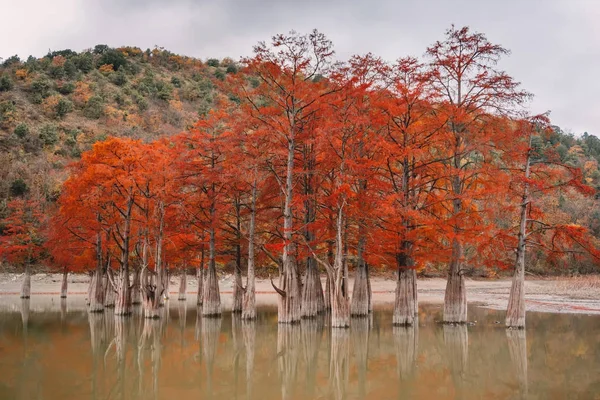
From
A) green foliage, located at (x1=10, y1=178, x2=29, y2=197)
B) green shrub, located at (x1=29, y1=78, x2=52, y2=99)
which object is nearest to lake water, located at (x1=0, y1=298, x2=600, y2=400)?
green foliage, located at (x1=10, y1=178, x2=29, y2=197)

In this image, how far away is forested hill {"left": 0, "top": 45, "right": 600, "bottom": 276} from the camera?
6762 cm

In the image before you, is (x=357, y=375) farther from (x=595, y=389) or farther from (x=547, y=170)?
(x=547, y=170)

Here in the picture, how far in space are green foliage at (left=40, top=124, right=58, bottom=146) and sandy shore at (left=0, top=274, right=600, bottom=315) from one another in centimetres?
2605

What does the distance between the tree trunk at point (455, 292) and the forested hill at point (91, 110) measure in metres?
33.4

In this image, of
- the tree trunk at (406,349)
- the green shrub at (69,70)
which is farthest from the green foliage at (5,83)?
the tree trunk at (406,349)

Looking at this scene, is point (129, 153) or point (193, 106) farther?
point (193, 106)

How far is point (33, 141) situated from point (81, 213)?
49.0 metres

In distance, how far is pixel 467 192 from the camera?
73.7 ft

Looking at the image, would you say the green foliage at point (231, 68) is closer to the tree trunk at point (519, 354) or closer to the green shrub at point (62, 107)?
the green shrub at point (62, 107)

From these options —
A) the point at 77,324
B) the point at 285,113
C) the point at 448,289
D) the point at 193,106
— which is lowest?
the point at 77,324

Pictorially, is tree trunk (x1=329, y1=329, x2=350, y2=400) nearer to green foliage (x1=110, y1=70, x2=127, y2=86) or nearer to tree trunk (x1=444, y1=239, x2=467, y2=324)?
tree trunk (x1=444, y1=239, x2=467, y2=324)

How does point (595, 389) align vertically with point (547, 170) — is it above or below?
below

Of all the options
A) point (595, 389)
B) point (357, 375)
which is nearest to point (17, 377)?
Answer: point (357, 375)

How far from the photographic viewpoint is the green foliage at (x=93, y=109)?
8844 centimetres
